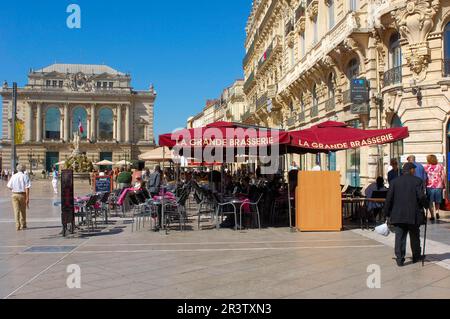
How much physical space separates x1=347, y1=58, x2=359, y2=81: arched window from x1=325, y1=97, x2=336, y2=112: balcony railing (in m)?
1.66

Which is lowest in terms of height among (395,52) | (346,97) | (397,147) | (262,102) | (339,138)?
(339,138)

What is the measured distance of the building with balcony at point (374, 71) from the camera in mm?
15984

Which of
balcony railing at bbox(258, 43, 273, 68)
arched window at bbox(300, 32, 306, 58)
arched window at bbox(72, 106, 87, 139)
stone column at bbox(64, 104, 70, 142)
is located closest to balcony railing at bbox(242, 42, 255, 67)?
balcony railing at bbox(258, 43, 273, 68)

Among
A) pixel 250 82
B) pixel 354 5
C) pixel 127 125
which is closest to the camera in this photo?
pixel 354 5

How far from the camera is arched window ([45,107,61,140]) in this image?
315ft

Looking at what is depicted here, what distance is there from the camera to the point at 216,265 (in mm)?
7555

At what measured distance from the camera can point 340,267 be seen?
7.29 metres

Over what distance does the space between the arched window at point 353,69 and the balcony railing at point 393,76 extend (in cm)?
278

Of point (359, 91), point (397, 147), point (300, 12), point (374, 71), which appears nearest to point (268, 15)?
point (300, 12)

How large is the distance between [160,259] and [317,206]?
4582 millimetres

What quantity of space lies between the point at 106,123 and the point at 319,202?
92.1 metres

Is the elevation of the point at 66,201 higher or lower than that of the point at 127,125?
lower

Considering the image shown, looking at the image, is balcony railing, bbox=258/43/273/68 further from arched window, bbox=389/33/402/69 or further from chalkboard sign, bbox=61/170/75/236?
chalkboard sign, bbox=61/170/75/236

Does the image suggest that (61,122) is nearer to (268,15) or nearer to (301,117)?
(268,15)
